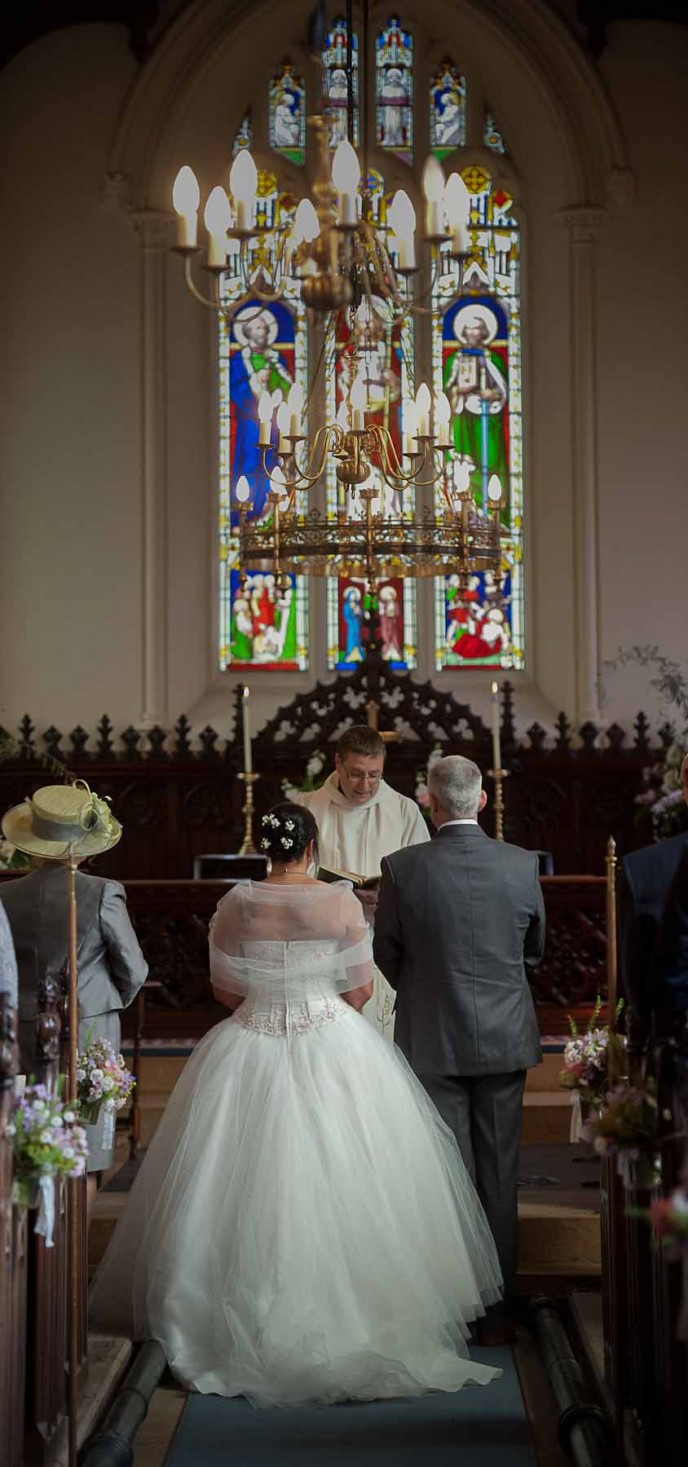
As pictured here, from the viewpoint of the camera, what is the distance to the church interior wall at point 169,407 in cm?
1202

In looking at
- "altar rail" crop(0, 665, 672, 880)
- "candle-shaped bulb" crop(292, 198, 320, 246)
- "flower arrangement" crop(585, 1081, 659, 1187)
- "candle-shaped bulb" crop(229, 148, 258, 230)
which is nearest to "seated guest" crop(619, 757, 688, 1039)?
"flower arrangement" crop(585, 1081, 659, 1187)

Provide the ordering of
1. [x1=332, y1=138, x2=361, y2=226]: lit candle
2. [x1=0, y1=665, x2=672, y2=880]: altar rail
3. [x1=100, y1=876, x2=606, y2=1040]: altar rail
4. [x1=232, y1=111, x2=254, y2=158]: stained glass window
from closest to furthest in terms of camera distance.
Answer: [x1=332, y1=138, x2=361, y2=226]: lit candle → [x1=100, y1=876, x2=606, y2=1040]: altar rail → [x1=0, y1=665, x2=672, y2=880]: altar rail → [x1=232, y1=111, x2=254, y2=158]: stained glass window

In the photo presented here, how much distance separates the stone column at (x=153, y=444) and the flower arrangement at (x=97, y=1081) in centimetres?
679

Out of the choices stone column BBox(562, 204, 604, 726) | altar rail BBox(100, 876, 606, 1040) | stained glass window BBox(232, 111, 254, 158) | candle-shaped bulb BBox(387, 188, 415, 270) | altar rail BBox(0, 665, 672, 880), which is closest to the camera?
candle-shaped bulb BBox(387, 188, 415, 270)

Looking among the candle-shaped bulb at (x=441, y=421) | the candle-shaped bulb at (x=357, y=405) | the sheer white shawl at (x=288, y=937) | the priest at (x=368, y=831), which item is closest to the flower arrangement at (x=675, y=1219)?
the sheer white shawl at (x=288, y=937)

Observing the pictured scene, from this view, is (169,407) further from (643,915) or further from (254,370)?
(643,915)

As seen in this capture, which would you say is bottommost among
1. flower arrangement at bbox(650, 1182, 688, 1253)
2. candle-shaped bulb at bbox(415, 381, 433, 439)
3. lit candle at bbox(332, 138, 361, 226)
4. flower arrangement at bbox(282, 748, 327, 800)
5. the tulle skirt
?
the tulle skirt

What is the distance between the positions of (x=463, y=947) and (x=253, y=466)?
7.42 meters

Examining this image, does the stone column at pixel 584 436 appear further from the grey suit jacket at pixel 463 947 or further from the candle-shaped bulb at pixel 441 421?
the grey suit jacket at pixel 463 947

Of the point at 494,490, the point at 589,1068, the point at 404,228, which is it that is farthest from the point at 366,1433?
the point at 494,490

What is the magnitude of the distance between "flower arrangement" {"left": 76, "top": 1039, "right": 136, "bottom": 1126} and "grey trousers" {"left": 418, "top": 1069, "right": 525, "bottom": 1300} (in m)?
0.95

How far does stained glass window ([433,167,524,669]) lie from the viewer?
40.5 ft

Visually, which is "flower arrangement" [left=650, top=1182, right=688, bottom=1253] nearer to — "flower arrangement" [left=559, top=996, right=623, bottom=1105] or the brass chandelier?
"flower arrangement" [left=559, top=996, right=623, bottom=1105]

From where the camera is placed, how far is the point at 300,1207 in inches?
200
